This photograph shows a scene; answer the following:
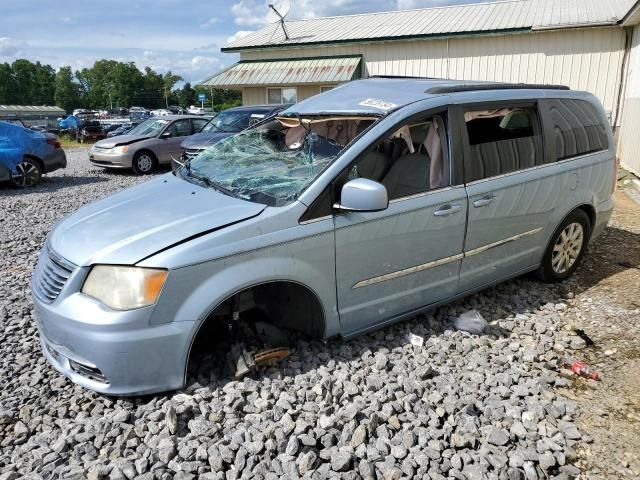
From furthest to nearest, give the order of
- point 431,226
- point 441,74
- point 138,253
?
point 441,74
point 431,226
point 138,253

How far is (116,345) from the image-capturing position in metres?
2.68

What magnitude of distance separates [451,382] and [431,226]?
1041 millimetres

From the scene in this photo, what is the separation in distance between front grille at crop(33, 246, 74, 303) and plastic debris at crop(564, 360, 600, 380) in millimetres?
3214

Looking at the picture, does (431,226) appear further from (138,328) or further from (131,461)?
(131,461)

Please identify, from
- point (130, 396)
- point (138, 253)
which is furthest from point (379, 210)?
point (130, 396)

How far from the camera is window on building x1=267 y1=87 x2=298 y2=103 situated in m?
19.0

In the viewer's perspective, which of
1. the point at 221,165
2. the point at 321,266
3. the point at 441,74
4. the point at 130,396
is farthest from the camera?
the point at 441,74

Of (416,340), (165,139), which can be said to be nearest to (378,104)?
(416,340)

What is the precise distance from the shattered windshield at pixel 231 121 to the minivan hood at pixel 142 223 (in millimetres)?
8711

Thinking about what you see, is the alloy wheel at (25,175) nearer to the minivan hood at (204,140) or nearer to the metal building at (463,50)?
the minivan hood at (204,140)

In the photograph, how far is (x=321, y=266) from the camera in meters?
3.13

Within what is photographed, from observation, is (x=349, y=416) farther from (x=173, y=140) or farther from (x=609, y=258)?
(x=173, y=140)

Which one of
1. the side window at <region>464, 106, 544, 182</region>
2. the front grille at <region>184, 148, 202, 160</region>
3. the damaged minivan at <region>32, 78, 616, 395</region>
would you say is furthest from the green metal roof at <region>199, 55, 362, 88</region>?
the damaged minivan at <region>32, 78, 616, 395</region>

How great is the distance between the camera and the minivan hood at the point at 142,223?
110 inches
